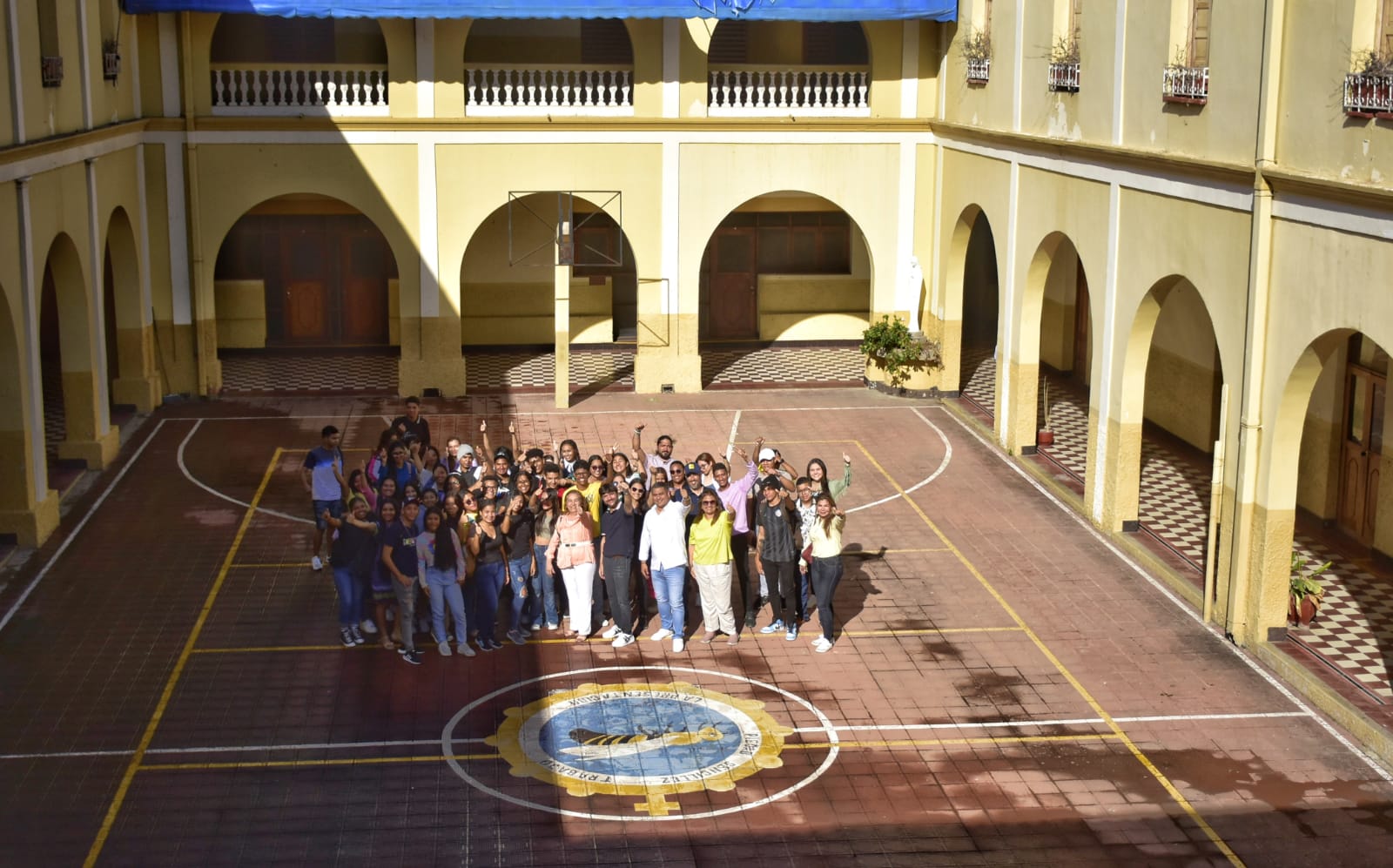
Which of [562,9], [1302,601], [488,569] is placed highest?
[562,9]

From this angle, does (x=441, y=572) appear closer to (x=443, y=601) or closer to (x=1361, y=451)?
(x=443, y=601)

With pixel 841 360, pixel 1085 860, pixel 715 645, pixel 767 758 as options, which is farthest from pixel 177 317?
pixel 1085 860

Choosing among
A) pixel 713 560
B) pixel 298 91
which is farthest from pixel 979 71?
pixel 713 560

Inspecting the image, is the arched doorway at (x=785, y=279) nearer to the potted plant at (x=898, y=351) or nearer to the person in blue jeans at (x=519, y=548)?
the potted plant at (x=898, y=351)

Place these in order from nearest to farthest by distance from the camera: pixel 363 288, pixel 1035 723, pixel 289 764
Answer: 1. pixel 289 764
2. pixel 1035 723
3. pixel 363 288

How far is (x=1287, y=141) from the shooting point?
16.9 metres

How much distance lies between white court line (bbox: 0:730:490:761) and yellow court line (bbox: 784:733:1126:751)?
2.88m

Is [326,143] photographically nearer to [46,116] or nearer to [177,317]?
[177,317]

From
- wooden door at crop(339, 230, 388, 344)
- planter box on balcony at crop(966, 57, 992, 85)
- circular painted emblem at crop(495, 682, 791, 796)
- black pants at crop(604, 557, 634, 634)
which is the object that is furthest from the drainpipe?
wooden door at crop(339, 230, 388, 344)

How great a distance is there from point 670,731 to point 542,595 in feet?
9.39

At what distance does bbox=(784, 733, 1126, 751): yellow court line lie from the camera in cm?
1525

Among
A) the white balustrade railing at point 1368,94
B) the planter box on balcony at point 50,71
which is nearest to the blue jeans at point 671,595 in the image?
the white balustrade railing at point 1368,94

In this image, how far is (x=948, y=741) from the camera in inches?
607

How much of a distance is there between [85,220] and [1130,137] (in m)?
13.5
